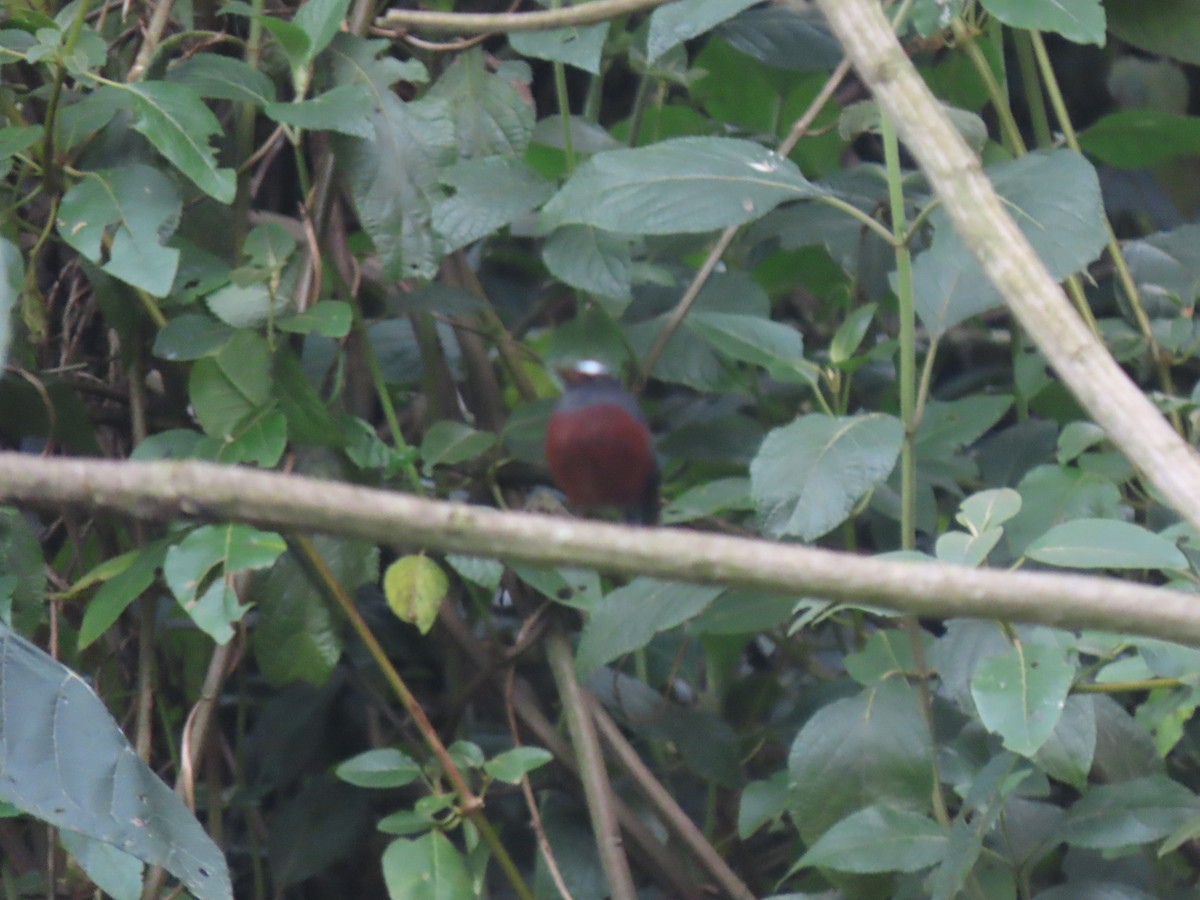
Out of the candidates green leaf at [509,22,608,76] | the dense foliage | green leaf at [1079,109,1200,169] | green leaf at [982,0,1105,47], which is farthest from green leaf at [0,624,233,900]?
green leaf at [1079,109,1200,169]

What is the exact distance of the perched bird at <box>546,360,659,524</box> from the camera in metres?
1.88

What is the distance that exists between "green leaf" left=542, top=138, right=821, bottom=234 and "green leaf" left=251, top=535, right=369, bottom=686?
0.52m

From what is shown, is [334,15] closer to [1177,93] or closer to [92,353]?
[92,353]

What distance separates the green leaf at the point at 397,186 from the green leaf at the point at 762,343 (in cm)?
37

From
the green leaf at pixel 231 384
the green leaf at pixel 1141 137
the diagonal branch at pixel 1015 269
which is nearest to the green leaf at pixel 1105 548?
the diagonal branch at pixel 1015 269

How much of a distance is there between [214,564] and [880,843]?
74cm

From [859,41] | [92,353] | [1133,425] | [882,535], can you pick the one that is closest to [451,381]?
[92,353]

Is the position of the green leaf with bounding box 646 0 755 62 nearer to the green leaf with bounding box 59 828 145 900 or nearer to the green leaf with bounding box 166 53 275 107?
the green leaf with bounding box 166 53 275 107

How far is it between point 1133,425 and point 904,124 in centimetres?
33

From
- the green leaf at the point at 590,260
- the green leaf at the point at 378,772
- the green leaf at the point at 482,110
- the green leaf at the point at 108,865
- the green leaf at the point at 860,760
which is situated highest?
the green leaf at the point at 482,110

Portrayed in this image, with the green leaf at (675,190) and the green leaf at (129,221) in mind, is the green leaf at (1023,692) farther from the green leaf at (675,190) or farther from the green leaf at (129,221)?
the green leaf at (129,221)

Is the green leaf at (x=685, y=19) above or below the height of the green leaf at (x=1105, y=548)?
above

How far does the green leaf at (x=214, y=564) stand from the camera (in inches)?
51.1

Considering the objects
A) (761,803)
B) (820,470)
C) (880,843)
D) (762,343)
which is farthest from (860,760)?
(762,343)
